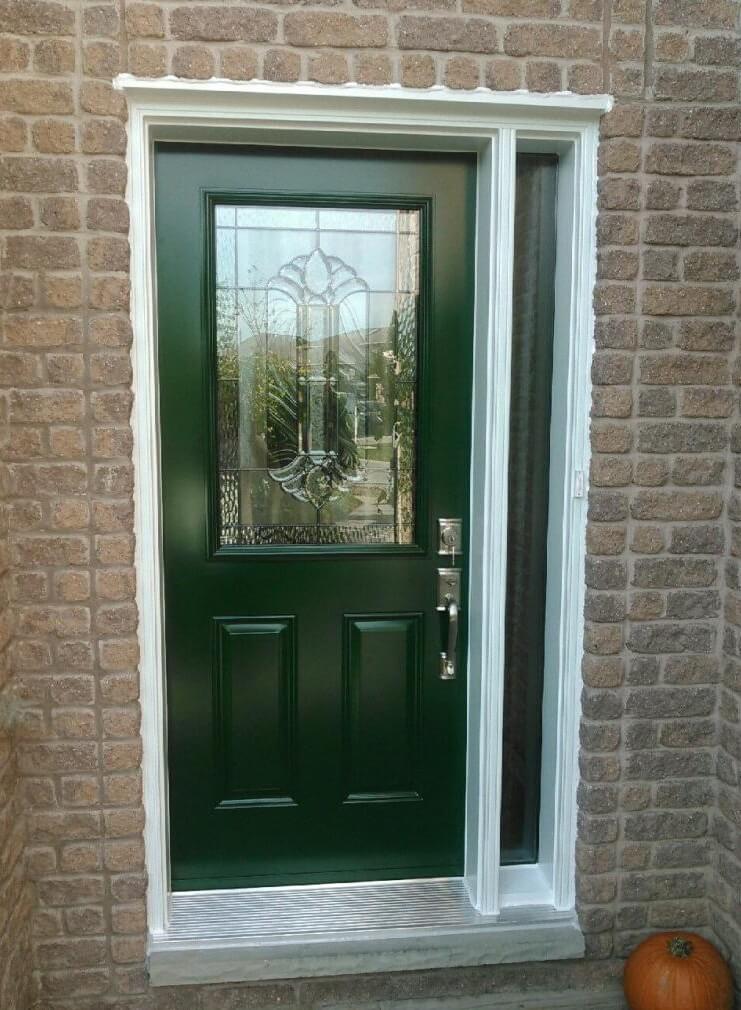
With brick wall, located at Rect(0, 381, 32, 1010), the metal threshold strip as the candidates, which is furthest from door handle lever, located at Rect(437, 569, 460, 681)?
brick wall, located at Rect(0, 381, 32, 1010)

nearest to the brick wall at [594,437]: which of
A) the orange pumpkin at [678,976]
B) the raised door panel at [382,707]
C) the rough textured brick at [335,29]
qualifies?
the rough textured brick at [335,29]

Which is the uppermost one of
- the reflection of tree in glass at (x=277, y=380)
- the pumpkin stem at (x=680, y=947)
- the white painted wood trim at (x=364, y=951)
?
the reflection of tree in glass at (x=277, y=380)

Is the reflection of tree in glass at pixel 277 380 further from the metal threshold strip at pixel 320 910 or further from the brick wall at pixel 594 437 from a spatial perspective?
the metal threshold strip at pixel 320 910

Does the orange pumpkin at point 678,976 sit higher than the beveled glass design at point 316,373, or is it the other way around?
the beveled glass design at point 316,373

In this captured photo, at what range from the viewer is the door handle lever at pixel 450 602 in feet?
8.08

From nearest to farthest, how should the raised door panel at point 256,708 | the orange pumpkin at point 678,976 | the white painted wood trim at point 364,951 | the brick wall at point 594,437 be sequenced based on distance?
1. the brick wall at point 594,437
2. the orange pumpkin at point 678,976
3. the white painted wood trim at point 364,951
4. the raised door panel at point 256,708

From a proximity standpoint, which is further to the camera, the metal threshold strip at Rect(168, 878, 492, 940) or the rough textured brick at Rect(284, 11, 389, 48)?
the metal threshold strip at Rect(168, 878, 492, 940)

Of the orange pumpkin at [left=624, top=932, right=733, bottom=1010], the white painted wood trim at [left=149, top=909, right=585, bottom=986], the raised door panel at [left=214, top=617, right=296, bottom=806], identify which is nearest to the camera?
the orange pumpkin at [left=624, top=932, right=733, bottom=1010]

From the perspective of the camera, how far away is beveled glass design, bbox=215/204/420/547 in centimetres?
236

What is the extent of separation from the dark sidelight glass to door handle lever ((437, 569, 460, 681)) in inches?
6.6

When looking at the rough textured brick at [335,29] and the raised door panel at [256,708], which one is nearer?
the rough textured brick at [335,29]

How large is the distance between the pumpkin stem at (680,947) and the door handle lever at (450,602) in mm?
963

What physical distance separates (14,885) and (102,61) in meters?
2.14

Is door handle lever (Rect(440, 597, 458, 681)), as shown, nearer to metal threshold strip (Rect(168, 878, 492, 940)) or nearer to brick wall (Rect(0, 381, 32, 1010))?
metal threshold strip (Rect(168, 878, 492, 940))
